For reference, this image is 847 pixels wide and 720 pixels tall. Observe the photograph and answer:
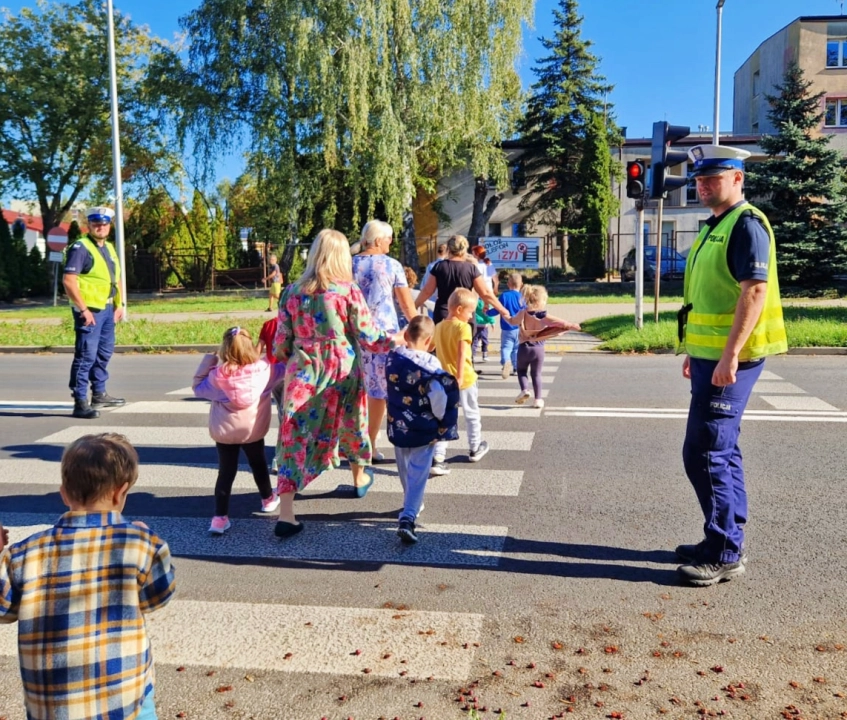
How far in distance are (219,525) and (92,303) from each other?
4.38 m

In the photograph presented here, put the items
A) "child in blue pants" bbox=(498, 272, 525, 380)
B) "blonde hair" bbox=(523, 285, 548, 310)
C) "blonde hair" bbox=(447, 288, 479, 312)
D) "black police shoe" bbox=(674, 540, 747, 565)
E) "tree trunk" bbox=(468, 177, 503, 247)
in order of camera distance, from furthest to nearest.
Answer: "tree trunk" bbox=(468, 177, 503, 247) → "child in blue pants" bbox=(498, 272, 525, 380) → "blonde hair" bbox=(523, 285, 548, 310) → "blonde hair" bbox=(447, 288, 479, 312) → "black police shoe" bbox=(674, 540, 747, 565)

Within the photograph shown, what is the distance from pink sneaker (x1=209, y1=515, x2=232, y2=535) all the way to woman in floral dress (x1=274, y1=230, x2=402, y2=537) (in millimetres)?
331

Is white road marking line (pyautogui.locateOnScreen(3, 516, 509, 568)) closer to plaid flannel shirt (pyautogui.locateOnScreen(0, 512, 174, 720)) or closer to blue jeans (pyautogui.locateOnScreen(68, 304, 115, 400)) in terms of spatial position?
plaid flannel shirt (pyautogui.locateOnScreen(0, 512, 174, 720))

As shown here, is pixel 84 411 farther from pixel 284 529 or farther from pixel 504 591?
pixel 504 591

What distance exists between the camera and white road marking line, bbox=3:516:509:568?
4777 mm

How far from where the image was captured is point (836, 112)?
144 feet

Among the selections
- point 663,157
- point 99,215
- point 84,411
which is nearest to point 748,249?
point 99,215

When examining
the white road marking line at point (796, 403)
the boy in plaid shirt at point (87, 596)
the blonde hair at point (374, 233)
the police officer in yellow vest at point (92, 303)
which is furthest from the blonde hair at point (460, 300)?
the white road marking line at point (796, 403)

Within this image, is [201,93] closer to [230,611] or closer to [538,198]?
[538,198]

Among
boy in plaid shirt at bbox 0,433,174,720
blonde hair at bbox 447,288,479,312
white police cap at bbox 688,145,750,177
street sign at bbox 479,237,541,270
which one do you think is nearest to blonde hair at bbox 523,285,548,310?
blonde hair at bbox 447,288,479,312

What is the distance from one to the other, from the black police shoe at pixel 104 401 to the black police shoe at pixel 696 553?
6647 millimetres

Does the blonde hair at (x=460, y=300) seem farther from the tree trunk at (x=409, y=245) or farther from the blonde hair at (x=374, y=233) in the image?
the tree trunk at (x=409, y=245)

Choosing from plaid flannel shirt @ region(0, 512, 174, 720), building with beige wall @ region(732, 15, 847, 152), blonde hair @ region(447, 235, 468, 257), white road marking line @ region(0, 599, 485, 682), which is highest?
building with beige wall @ region(732, 15, 847, 152)

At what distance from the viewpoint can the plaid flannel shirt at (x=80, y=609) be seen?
2.25 meters
